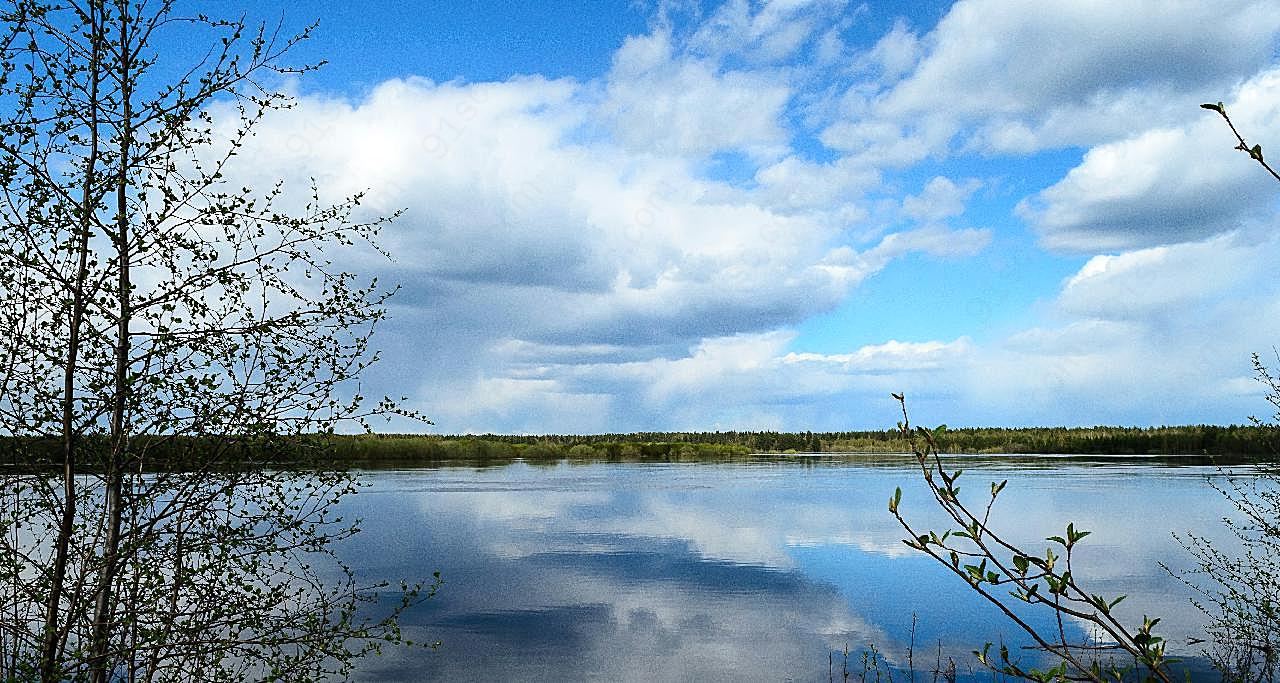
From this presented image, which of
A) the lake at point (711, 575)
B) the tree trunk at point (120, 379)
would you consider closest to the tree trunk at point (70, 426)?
the tree trunk at point (120, 379)

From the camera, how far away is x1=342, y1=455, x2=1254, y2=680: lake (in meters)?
14.1

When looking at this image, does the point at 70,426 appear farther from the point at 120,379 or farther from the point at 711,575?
the point at 711,575

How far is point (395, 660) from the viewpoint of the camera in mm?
13844

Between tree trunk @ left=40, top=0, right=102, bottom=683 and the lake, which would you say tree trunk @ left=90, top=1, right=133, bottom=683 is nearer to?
tree trunk @ left=40, top=0, right=102, bottom=683

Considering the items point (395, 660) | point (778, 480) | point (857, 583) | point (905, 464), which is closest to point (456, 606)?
point (395, 660)

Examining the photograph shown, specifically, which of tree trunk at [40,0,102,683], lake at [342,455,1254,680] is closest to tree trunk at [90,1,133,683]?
tree trunk at [40,0,102,683]

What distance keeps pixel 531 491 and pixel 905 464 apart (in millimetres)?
37677

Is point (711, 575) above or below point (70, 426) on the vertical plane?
below

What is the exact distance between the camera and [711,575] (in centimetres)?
2112

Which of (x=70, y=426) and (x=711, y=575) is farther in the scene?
(x=711, y=575)

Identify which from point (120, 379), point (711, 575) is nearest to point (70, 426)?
point (120, 379)

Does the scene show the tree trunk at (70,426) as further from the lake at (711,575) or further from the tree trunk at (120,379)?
the lake at (711,575)

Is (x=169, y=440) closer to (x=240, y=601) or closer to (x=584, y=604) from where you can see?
(x=240, y=601)

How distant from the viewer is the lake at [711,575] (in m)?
14.1
